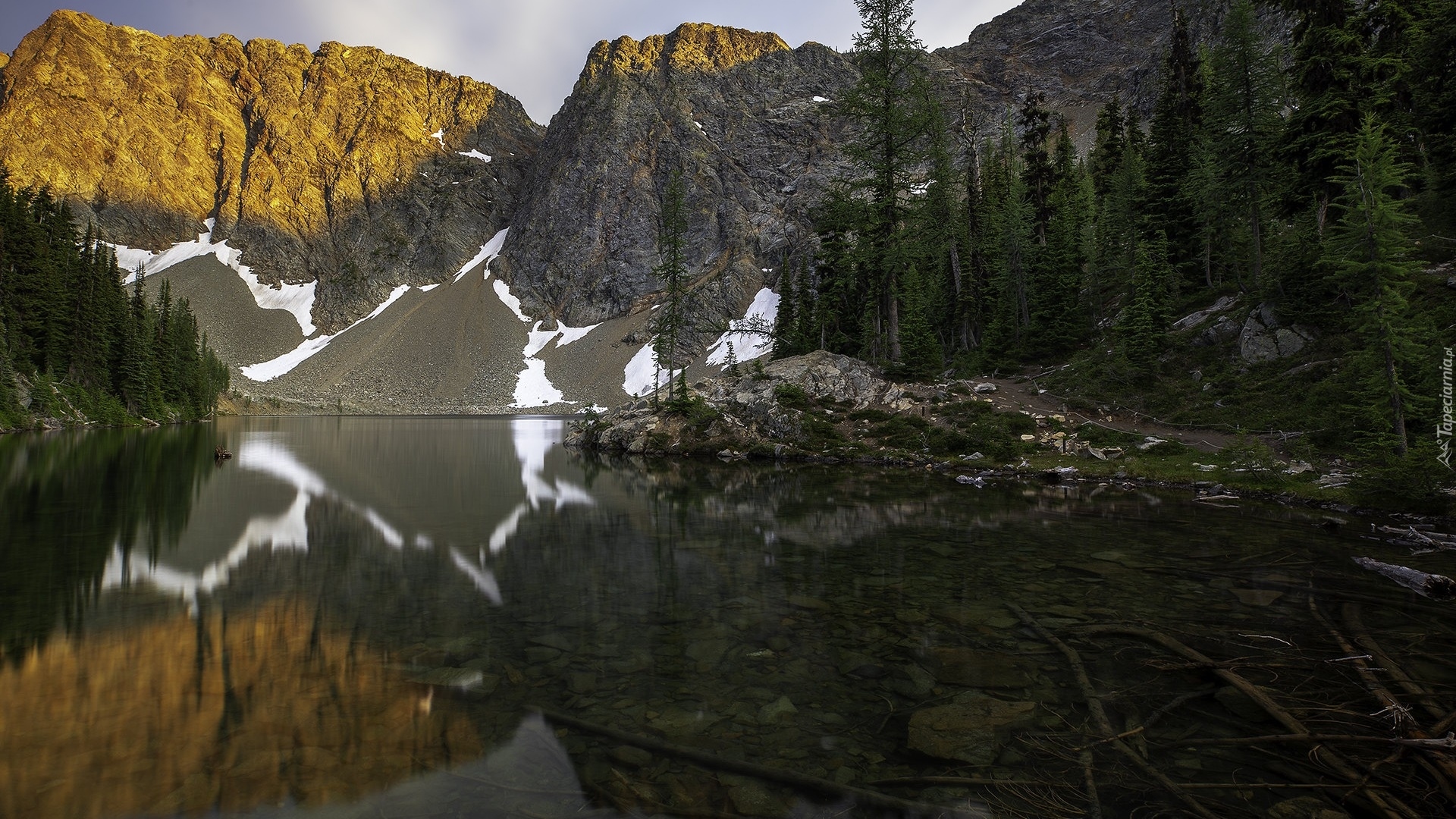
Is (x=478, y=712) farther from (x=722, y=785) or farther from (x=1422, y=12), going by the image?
(x=1422, y=12)

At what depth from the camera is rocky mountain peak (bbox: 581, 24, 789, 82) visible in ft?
600

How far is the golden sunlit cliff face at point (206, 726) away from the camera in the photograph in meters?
4.86

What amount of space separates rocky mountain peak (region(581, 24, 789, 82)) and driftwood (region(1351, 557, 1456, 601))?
203 meters

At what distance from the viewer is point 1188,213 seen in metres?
36.5

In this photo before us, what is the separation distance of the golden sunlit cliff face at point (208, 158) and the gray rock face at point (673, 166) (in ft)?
119

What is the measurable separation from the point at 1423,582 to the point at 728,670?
A: 10.9m

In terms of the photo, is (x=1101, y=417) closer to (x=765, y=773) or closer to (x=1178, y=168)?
(x=1178, y=168)

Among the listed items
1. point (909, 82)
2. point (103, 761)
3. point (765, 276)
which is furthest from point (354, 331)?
point (103, 761)

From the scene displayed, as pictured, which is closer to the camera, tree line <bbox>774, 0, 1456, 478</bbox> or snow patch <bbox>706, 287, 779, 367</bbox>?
tree line <bbox>774, 0, 1456, 478</bbox>

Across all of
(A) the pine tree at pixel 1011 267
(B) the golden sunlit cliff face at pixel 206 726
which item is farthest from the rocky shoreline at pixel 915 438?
(B) the golden sunlit cliff face at pixel 206 726

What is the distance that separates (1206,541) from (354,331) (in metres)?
184

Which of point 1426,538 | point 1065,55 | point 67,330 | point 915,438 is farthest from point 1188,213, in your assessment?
point 1065,55

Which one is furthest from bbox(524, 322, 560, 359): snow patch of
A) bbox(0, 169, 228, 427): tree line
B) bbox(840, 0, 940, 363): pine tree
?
bbox(840, 0, 940, 363): pine tree

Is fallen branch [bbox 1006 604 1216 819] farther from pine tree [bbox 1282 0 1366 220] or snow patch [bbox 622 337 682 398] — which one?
snow patch [bbox 622 337 682 398]
